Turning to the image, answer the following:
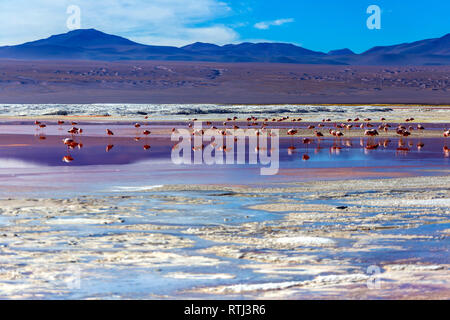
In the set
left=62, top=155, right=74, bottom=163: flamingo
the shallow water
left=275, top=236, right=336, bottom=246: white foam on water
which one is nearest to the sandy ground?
the shallow water

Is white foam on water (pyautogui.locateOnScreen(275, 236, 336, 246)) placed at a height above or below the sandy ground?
below

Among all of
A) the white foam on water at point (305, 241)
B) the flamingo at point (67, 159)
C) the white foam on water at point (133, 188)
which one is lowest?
the white foam on water at point (305, 241)

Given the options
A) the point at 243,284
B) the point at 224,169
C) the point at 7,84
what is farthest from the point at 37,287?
the point at 7,84

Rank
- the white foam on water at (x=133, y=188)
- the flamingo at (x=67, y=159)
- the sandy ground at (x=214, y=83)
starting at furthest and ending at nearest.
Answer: the sandy ground at (x=214, y=83) < the flamingo at (x=67, y=159) < the white foam on water at (x=133, y=188)

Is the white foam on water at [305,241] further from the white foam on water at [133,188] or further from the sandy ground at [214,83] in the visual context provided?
the sandy ground at [214,83]

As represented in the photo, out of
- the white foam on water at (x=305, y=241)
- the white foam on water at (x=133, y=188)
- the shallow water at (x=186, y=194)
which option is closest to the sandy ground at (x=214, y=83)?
the shallow water at (x=186, y=194)

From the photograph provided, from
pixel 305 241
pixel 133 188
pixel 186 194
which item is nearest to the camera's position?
pixel 305 241

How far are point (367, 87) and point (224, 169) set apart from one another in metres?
102

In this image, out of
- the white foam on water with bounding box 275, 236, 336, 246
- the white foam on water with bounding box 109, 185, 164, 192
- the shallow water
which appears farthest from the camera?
the white foam on water with bounding box 109, 185, 164, 192

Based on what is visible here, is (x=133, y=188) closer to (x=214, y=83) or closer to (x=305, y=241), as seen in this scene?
(x=305, y=241)

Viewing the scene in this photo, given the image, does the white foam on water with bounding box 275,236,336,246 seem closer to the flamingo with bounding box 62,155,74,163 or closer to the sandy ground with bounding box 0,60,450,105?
the flamingo with bounding box 62,155,74,163

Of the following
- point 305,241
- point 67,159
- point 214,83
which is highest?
point 214,83

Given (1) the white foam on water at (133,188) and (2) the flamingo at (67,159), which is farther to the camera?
(2) the flamingo at (67,159)

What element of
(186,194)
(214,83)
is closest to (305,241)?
(186,194)
